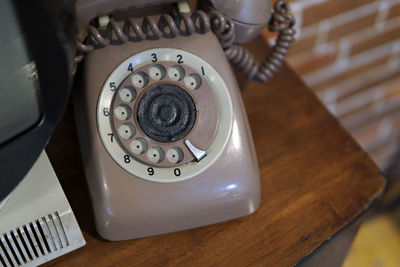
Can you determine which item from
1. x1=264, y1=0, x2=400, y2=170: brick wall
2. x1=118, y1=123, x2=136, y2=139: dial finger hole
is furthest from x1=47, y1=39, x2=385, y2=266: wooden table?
x1=264, y1=0, x2=400, y2=170: brick wall

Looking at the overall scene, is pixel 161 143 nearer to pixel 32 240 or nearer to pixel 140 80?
pixel 140 80

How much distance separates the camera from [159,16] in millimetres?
626

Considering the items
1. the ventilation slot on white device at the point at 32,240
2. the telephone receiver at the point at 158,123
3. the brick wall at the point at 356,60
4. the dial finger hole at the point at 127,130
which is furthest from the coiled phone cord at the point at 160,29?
the brick wall at the point at 356,60

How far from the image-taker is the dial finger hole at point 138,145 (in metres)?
0.59

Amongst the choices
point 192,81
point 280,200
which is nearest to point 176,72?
point 192,81

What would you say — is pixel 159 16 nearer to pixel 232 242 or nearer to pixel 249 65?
pixel 249 65

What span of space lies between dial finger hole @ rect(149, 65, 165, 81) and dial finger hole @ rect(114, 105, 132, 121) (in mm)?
54

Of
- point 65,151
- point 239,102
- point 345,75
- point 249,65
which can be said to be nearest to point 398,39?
point 345,75

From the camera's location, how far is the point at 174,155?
0.60 m

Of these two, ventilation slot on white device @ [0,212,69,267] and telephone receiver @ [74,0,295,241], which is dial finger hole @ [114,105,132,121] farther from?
ventilation slot on white device @ [0,212,69,267]

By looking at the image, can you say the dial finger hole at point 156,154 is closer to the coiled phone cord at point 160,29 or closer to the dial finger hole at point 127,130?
the dial finger hole at point 127,130

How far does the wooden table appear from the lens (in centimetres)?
61

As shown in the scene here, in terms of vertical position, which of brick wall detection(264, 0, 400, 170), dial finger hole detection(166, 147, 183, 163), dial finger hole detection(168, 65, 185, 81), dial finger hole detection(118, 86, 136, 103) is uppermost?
dial finger hole detection(168, 65, 185, 81)

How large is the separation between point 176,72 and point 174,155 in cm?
11
